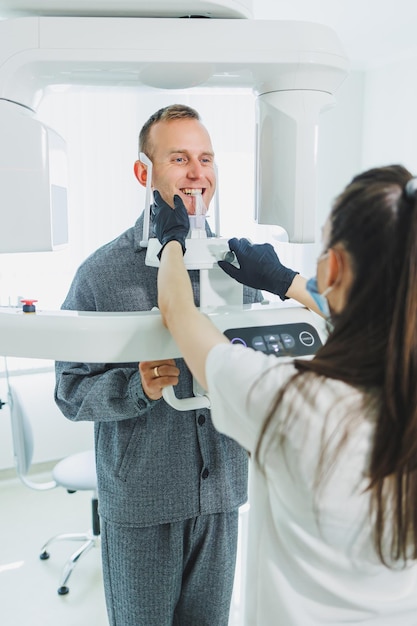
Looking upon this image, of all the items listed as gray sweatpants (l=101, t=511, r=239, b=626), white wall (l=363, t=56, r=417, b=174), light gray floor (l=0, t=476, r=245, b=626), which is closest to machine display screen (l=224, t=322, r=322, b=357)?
gray sweatpants (l=101, t=511, r=239, b=626)

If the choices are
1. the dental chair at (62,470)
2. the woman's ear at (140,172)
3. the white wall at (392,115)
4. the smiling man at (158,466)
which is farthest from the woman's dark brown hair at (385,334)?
the white wall at (392,115)

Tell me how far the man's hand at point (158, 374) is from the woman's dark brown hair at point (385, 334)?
0.40 meters

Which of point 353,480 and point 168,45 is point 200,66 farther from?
point 353,480

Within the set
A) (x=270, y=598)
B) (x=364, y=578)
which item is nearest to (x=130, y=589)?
(x=270, y=598)

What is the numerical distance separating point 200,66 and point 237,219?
2611mm

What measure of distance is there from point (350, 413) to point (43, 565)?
7.36ft

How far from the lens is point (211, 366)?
0.76m


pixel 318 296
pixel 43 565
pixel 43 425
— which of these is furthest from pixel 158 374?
pixel 43 425

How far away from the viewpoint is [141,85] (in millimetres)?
1030

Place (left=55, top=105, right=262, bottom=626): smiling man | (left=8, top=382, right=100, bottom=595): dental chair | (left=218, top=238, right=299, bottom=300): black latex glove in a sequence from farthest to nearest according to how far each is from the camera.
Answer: (left=8, top=382, right=100, bottom=595): dental chair, (left=55, top=105, right=262, bottom=626): smiling man, (left=218, top=238, right=299, bottom=300): black latex glove

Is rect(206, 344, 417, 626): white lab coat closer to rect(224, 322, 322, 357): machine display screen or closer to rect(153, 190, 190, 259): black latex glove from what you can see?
rect(224, 322, 322, 357): machine display screen

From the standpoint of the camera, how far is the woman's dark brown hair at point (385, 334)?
2.21ft

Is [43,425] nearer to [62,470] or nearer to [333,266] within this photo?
[62,470]

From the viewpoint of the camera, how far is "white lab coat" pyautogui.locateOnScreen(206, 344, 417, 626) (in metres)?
0.70
